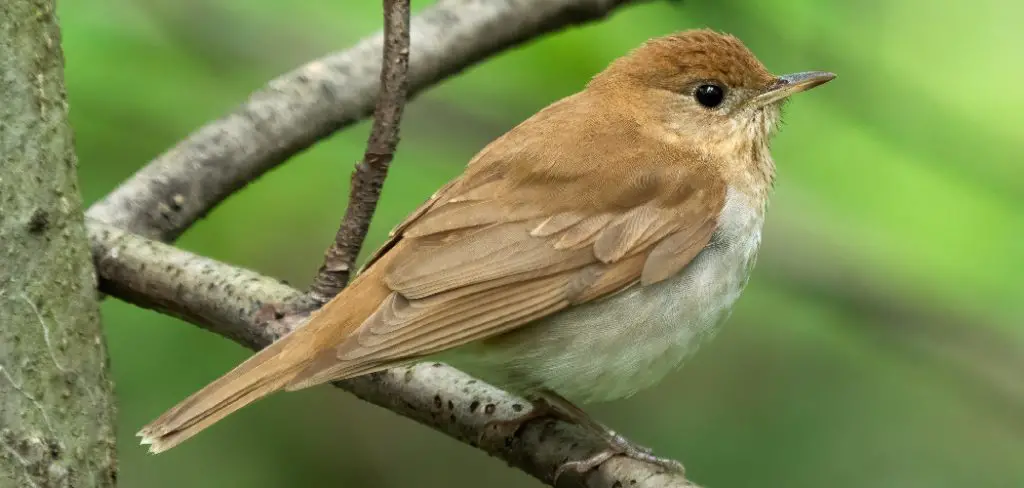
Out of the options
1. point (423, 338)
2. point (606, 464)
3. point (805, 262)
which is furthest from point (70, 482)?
point (805, 262)

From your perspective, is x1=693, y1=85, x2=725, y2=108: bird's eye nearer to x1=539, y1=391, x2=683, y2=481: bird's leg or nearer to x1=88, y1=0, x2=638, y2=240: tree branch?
x1=88, y1=0, x2=638, y2=240: tree branch

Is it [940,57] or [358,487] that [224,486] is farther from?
[940,57]

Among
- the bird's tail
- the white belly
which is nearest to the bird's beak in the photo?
the white belly

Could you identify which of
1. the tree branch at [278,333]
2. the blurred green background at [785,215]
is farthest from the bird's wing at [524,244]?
the blurred green background at [785,215]

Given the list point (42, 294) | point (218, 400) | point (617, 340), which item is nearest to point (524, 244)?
point (617, 340)

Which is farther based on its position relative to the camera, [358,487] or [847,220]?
[358,487]

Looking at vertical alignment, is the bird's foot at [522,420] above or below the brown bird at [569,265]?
below

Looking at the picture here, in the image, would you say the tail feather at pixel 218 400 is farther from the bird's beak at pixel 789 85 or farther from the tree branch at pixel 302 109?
the bird's beak at pixel 789 85
